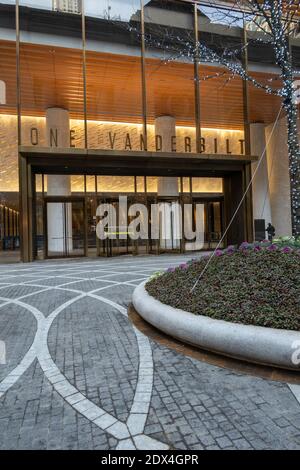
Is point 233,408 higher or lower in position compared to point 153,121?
lower

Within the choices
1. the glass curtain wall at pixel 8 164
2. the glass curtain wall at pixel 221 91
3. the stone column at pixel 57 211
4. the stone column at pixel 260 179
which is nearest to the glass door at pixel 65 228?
the stone column at pixel 57 211

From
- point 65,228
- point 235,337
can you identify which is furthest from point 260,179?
point 235,337

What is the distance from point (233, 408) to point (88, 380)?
5.08 feet

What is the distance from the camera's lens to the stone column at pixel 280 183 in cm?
2511

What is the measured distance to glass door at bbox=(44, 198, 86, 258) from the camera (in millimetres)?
18719

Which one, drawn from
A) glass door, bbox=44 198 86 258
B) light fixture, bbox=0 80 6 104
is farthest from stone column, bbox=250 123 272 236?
light fixture, bbox=0 80 6 104

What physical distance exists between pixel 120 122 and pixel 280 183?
1187 centimetres

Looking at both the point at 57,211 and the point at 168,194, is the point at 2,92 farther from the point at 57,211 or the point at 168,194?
the point at 168,194

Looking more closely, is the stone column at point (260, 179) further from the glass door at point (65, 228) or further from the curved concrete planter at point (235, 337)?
the curved concrete planter at point (235, 337)

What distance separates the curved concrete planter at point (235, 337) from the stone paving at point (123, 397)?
29 centimetres

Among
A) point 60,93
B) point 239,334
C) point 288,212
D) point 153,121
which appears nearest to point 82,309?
point 239,334

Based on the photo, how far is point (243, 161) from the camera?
61.0ft

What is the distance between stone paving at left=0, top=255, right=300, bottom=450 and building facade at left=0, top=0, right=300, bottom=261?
11.7 metres

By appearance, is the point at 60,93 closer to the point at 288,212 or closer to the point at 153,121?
the point at 153,121
